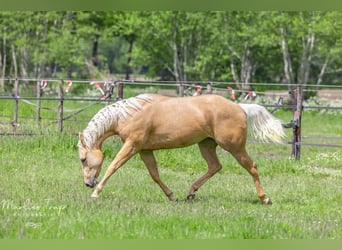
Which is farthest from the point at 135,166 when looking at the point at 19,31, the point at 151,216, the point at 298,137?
the point at 19,31

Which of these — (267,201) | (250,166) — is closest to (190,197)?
(250,166)

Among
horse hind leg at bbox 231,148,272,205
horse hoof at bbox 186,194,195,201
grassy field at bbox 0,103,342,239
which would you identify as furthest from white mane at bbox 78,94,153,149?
horse hind leg at bbox 231,148,272,205

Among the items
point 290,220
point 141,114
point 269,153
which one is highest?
point 141,114

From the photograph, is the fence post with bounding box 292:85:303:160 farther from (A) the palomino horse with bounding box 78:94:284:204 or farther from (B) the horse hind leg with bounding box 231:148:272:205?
(A) the palomino horse with bounding box 78:94:284:204

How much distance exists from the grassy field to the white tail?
809mm

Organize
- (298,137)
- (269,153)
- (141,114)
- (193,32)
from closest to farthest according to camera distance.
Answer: (141,114) < (298,137) < (269,153) < (193,32)

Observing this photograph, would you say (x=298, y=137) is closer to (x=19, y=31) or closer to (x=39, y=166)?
(x=39, y=166)

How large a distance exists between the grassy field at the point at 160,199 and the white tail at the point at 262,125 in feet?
2.65

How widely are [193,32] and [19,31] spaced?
8.57 m

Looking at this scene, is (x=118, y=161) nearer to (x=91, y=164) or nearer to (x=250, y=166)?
(x=91, y=164)

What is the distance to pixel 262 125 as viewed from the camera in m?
8.59

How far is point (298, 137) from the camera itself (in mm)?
13141

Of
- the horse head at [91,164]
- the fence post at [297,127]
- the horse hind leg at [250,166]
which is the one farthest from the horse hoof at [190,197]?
the fence post at [297,127]

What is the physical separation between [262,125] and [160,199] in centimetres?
175
